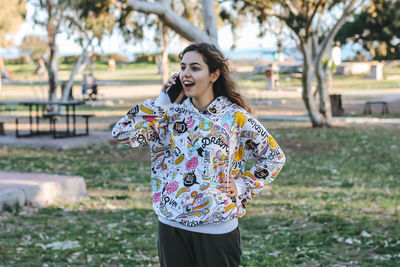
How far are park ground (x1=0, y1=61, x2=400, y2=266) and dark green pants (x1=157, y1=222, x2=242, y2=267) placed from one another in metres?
0.84

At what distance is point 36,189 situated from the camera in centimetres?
854

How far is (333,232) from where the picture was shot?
695 cm

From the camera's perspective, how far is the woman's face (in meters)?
3.27

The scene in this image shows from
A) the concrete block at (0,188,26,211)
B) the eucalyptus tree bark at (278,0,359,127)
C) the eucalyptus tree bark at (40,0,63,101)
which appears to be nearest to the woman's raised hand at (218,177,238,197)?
the concrete block at (0,188,26,211)

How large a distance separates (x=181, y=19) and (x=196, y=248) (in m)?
10.0

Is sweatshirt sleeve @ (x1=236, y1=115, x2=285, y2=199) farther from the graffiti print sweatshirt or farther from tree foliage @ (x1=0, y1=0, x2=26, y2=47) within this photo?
tree foliage @ (x1=0, y1=0, x2=26, y2=47)

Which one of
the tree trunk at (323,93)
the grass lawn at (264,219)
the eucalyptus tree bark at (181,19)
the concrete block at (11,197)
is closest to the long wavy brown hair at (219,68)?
the grass lawn at (264,219)

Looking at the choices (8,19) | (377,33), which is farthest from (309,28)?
(8,19)

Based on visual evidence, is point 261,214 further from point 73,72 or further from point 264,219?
point 73,72

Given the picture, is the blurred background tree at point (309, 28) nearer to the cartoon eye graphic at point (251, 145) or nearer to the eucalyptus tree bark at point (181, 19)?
the eucalyptus tree bark at point (181, 19)

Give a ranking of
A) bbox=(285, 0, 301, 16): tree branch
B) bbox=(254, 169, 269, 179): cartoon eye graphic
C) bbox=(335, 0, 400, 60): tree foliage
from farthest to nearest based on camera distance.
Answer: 1. bbox=(335, 0, 400, 60): tree foliage
2. bbox=(285, 0, 301, 16): tree branch
3. bbox=(254, 169, 269, 179): cartoon eye graphic

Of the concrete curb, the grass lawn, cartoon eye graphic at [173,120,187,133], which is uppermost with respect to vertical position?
cartoon eye graphic at [173,120,187,133]

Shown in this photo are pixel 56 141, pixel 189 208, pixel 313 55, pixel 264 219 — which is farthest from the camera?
pixel 313 55

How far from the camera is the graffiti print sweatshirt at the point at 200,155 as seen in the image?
3174mm
